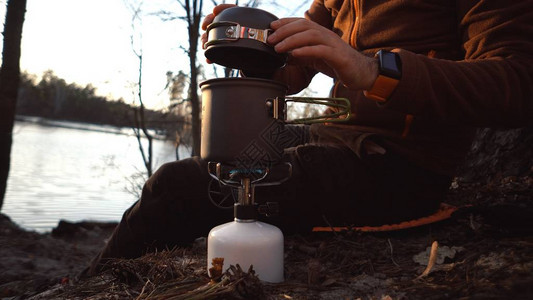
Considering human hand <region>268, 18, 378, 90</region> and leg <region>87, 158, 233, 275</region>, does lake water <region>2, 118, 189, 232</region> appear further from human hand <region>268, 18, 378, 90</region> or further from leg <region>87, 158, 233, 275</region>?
human hand <region>268, 18, 378, 90</region>

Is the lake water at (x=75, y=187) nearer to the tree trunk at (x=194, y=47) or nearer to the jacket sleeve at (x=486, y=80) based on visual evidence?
the tree trunk at (x=194, y=47)

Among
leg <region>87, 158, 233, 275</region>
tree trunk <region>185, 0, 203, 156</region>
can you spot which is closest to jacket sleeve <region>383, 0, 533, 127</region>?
→ leg <region>87, 158, 233, 275</region>

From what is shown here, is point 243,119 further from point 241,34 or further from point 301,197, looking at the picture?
point 301,197

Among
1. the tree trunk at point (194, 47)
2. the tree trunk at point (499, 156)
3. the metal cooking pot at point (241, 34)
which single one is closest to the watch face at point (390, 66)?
the metal cooking pot at point (241, 34)

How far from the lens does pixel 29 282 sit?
220cm

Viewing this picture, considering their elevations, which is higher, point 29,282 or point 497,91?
point 497,91

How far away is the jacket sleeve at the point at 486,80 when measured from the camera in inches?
51.2

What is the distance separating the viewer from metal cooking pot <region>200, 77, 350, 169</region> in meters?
1.18

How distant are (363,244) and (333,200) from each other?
0.71 ft

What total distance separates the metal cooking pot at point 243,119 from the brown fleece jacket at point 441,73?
0.33 meters

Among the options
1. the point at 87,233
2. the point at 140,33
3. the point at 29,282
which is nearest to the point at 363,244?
the point at 29,282

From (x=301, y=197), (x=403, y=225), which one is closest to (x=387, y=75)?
(x=301, y=197)

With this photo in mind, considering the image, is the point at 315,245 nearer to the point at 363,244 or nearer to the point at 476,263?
the point at 363,244

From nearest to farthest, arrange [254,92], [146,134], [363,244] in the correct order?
[254,92], [363,244], [146,134]
